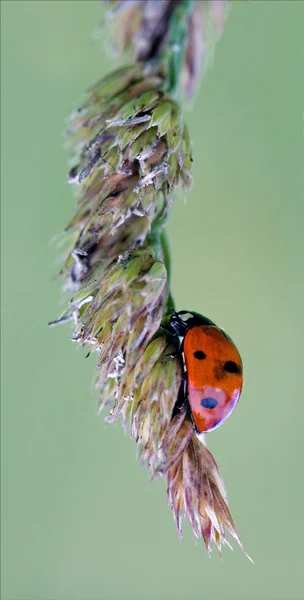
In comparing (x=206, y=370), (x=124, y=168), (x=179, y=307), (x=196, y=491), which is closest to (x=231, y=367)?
(x=206, y=370)

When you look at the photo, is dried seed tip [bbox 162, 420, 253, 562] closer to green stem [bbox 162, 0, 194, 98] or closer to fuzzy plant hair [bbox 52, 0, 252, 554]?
fuzzy plant hair [bbox 52, 0, 252, 554]

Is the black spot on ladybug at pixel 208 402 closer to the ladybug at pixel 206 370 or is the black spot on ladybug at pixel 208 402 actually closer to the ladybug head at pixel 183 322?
the ladybug at pixel 206 370

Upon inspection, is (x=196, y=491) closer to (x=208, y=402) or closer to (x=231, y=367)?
(x=208, y=402)

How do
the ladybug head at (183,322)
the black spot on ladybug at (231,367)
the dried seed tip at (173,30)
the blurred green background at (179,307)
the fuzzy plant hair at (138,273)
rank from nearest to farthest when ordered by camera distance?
1. the fuzzy plant hair at (138,273)
2. the ladybug head at (183,322)
3. the black spot on ladybug at (231,367)
4. the dried seed tip at (173,30)
5. the blurred green background at (179,307)

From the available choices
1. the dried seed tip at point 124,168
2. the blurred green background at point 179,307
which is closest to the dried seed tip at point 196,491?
the dried seed tip at point 124,168

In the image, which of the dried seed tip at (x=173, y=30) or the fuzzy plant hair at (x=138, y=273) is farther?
the dried seed tip at (x=173, y=30)
